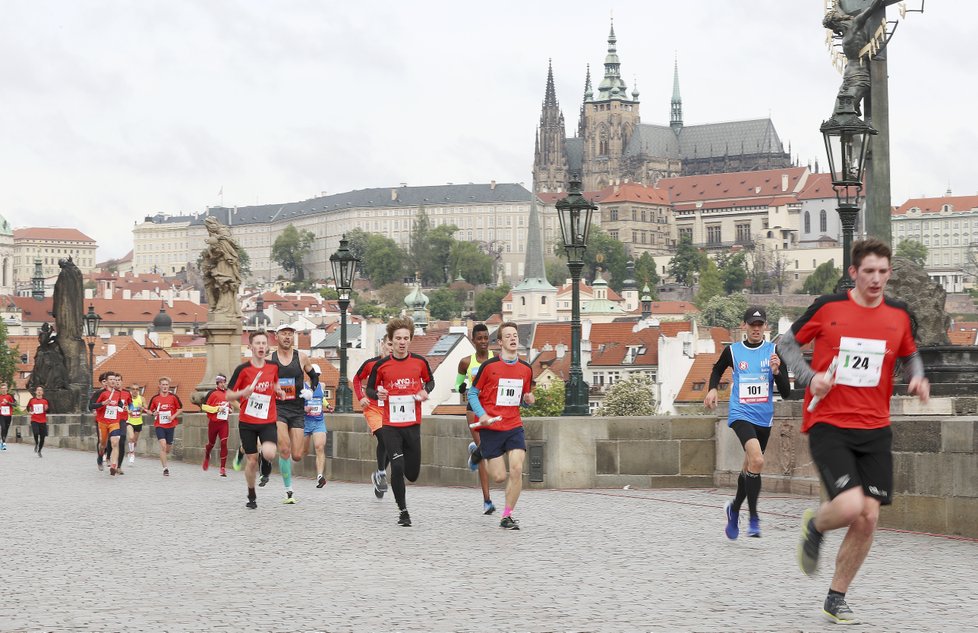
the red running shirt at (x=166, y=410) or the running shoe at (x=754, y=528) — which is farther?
the red running shirt at (x=166, y=410)

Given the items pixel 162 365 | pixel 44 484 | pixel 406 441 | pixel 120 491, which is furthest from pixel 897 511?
pixel 162 365

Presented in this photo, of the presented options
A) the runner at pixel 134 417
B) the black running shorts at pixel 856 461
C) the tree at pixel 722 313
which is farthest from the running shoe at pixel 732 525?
the tree at pixel 722 313

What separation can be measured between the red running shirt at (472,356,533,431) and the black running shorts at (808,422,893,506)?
464cm

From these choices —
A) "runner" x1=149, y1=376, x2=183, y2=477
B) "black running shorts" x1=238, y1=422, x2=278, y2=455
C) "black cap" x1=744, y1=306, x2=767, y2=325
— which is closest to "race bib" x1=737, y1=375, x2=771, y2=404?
"black cap" x1=744, y1=306, x2=767, y2=325

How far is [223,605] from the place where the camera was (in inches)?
312

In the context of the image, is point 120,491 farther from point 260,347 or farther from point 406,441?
point 406,441

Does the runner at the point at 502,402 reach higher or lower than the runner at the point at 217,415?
higher

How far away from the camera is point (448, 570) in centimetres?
927

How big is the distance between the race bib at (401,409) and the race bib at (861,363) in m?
5.19

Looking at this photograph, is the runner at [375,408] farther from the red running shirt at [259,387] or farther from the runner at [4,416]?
the runner at [4,416]

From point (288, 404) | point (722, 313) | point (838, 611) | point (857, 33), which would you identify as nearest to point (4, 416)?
point (288, 404)

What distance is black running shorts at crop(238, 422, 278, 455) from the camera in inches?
553

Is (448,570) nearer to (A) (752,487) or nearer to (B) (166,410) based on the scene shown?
(A) (752,487)

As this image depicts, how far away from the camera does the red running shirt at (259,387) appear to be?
1386 centimetres
